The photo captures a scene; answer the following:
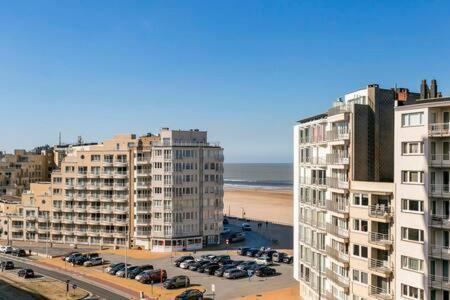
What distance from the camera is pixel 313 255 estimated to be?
62781mm

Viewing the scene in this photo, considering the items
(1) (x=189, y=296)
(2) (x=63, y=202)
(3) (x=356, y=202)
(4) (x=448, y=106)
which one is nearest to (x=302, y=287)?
(1) (x=189, y=296)

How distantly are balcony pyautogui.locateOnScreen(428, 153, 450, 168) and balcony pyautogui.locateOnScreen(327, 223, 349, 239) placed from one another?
44.2 feet

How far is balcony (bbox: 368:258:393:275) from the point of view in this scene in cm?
4582

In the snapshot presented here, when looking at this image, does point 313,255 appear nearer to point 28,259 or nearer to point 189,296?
point 189,296

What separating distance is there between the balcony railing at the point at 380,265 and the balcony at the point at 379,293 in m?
2.06

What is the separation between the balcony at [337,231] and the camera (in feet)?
170

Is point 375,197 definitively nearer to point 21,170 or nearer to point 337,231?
point 337,231

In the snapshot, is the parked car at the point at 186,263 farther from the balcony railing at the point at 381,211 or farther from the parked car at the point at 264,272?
the balcony railing at the point at 381,211

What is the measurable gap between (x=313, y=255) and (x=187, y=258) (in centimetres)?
3867

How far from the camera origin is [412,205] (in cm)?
4338

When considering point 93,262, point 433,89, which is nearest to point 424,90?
point 433,89

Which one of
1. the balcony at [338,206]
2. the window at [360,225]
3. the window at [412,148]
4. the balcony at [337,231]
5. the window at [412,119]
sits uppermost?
the window at [412,119]

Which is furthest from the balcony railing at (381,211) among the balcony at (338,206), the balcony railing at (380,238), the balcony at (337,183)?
the balcony at (337,183)

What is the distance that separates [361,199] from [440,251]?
33.7ft
